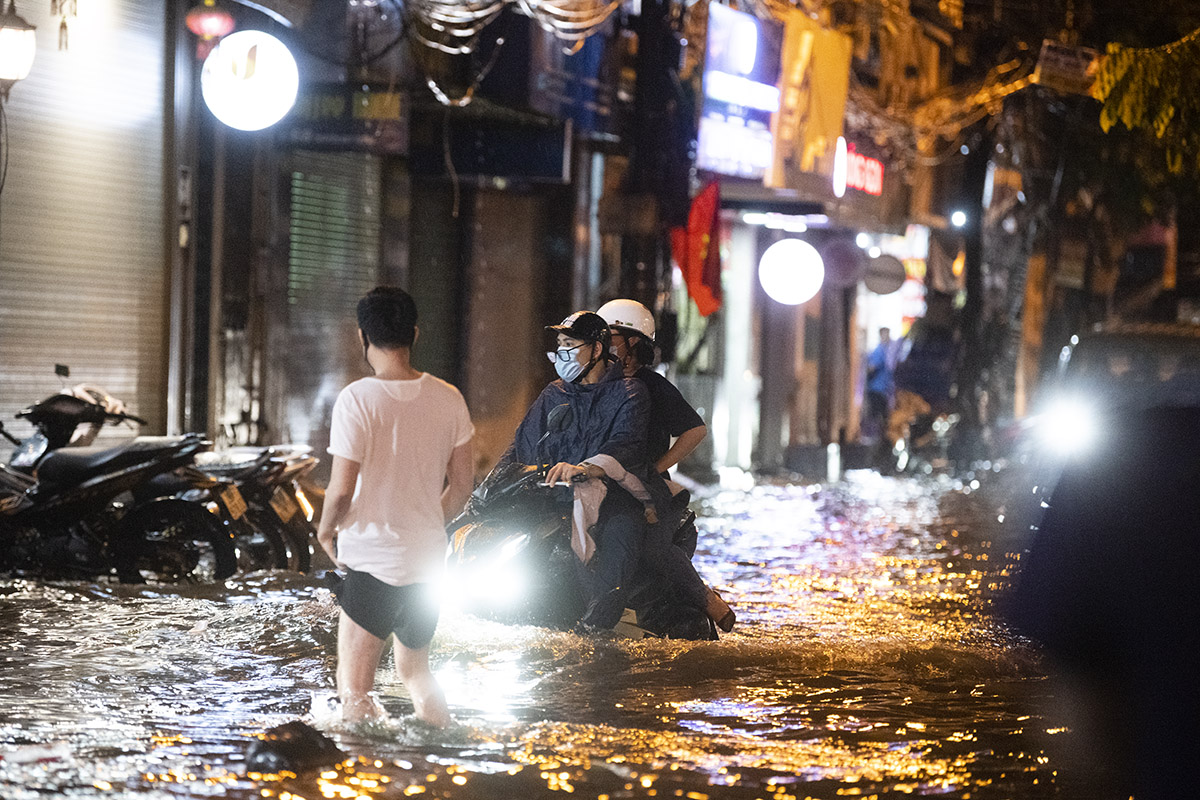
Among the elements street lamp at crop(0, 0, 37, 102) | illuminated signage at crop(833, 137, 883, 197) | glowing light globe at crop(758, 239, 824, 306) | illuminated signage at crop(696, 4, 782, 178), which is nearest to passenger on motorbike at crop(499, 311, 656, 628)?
street lamp at crop(0, 0, 37, 102)

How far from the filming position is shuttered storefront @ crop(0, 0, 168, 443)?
1217 centimetres

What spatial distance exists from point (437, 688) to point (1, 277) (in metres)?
7.22

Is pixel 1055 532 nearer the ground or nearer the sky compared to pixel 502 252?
nearer the ground

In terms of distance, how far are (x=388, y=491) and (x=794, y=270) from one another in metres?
18.2

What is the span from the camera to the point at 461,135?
17594mm

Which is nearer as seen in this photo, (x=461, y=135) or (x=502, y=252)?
(x=461, y=135)

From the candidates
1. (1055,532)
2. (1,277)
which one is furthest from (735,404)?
(1055,532)

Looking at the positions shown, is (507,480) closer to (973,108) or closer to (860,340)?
(973,108)

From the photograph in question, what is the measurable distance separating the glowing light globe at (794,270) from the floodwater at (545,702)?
12.5 meters

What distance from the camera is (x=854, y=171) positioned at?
88.0 feet

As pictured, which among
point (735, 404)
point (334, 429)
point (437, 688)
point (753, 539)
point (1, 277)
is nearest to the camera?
point (334, 429)

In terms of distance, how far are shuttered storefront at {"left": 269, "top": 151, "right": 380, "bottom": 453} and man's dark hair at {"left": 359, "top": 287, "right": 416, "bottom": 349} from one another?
971cm

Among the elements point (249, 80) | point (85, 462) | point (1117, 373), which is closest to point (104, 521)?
point (85, 462)

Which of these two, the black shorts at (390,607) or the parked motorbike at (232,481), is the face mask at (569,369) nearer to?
the black shorts at (390,607)
